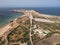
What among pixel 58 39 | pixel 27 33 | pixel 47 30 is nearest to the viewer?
pixel 58 39

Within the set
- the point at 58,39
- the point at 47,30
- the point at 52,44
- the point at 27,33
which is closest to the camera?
the point at 52,44

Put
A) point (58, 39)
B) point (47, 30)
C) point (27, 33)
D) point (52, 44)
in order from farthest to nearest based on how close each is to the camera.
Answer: point (47, 30), point (27, 33), point (58, 39), point (52, 44)

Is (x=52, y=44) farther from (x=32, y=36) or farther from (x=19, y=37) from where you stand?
(x=19, y=37)

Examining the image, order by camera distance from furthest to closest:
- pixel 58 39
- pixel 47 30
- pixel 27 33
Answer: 1. pixel 47 30
2. pixel 27 33
3. pixel 58 39

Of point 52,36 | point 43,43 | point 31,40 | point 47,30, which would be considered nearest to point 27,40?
point 31,40

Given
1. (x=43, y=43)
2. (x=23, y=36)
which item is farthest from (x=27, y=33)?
(x=43, y=43)

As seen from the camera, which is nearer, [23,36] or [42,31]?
[23,36]

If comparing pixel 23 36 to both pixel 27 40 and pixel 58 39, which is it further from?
pixel 58 39

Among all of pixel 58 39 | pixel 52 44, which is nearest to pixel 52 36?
pixel 58 39

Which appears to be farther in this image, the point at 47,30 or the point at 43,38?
the point at 47,30
